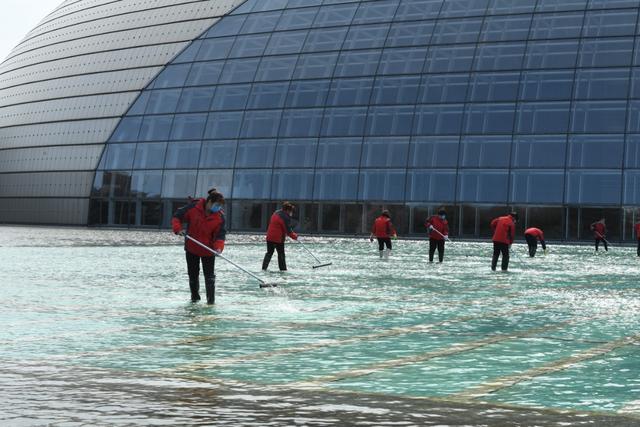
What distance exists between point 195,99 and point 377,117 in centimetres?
1341

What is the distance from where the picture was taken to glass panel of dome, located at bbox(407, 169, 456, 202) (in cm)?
5875

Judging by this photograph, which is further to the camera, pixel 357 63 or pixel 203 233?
pixel 357 63

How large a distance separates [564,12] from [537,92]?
5.09 metres

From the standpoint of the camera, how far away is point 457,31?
61.6 metres

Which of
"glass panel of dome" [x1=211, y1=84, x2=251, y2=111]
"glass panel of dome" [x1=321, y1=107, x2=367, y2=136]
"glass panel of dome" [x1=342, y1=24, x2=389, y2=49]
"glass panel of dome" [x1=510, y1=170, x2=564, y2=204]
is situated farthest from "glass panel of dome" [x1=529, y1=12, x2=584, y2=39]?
"glass panel of dome" [x1=211, y1=84, x2=251, y2=111]

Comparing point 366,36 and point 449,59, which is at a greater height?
point 366,36

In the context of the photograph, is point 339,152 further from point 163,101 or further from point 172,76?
point 172,76

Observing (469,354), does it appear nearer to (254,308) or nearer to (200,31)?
(254,308)

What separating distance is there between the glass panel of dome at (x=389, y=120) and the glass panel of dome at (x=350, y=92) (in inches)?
41.3

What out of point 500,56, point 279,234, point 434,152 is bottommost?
point 279,234

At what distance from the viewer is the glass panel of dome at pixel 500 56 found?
59.2m

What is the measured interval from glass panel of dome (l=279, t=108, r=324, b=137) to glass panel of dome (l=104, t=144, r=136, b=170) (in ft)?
39.2

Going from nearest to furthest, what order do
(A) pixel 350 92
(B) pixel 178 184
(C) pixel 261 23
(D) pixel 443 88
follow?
(D) pixel 443 88, (A) pixel 350 92, (B) pixel 178 184, (C) pixel 261 23

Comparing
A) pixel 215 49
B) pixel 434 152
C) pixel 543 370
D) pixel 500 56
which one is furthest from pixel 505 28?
pixel 543 370
